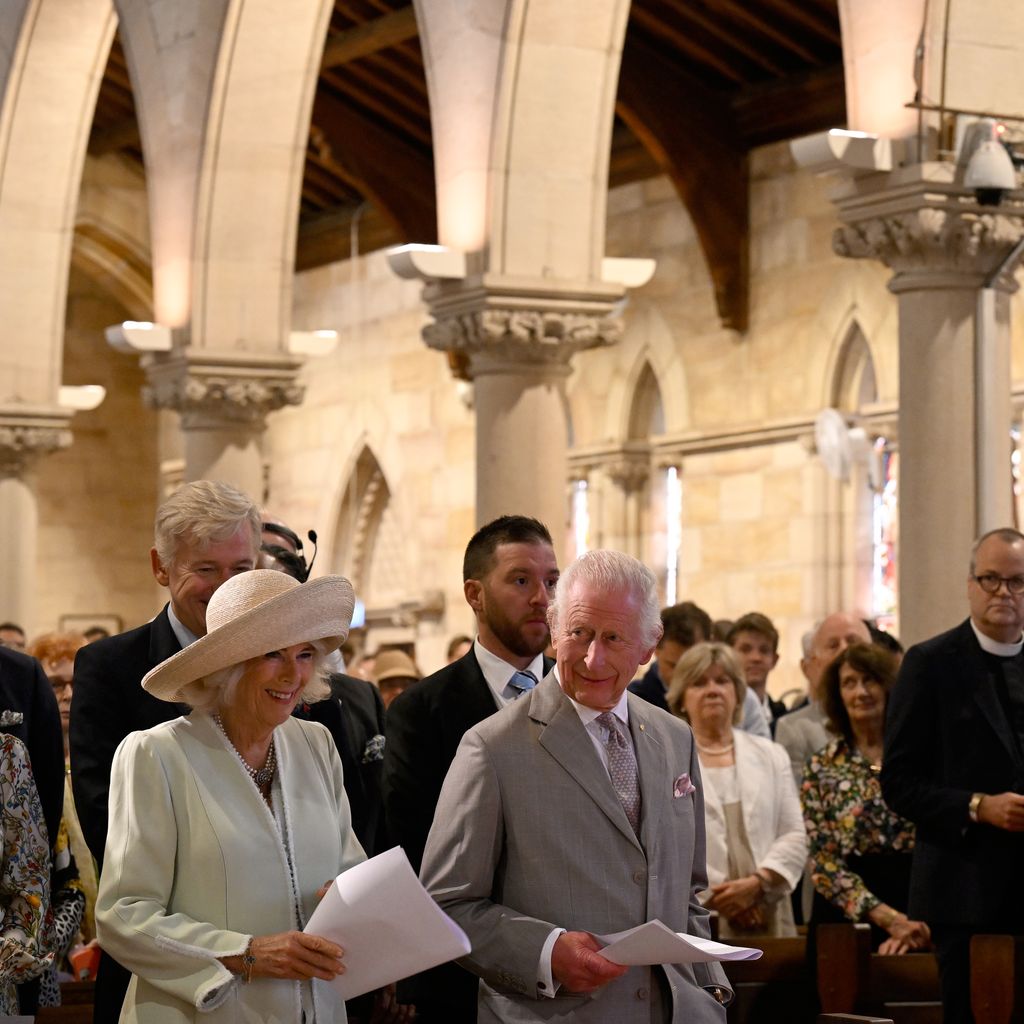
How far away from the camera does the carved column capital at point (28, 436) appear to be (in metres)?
12.3

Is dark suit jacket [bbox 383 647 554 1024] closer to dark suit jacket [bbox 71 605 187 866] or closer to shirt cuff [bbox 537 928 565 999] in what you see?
dark suit jacket [bbox 71 605 187 866]

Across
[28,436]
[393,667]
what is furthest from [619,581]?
[28,436]

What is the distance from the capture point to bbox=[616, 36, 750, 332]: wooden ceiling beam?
14219 millimetres

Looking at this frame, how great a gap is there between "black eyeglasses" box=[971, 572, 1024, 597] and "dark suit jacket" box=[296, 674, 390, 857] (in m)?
1.41

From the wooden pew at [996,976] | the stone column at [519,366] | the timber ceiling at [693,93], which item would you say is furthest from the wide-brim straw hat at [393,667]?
the timber ceiling at [693,93]

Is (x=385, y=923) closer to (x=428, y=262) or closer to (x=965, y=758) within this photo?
(x=965, y=758)

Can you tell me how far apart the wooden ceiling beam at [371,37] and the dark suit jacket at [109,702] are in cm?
1142

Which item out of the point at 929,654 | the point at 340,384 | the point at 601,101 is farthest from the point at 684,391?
A: the point at 929,654

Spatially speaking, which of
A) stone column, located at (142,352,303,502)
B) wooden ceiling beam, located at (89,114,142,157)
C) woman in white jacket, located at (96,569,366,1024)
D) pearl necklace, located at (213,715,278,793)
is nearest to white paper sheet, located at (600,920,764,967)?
woman in white jacket, located at (96,569,366,1024)

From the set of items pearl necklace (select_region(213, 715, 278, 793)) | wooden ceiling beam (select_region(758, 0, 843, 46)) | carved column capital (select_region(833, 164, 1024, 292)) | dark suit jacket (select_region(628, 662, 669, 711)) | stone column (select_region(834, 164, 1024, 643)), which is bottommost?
pearl necklace (select_region(213, 715, 278, 793))

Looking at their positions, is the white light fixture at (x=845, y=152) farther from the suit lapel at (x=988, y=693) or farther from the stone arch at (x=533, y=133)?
the suit lapel at (x=988, y=693)

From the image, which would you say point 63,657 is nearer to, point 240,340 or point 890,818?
point 890,818

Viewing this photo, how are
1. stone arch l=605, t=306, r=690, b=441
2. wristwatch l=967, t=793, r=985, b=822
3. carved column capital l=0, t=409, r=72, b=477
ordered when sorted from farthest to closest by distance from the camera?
stone arch l=605, t=306, r=690, b=441, carved column capital l=0, t=409, r=72, b=477, wristwatch l=967, t=793, r=985, b=822

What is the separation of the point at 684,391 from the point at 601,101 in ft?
23.1
